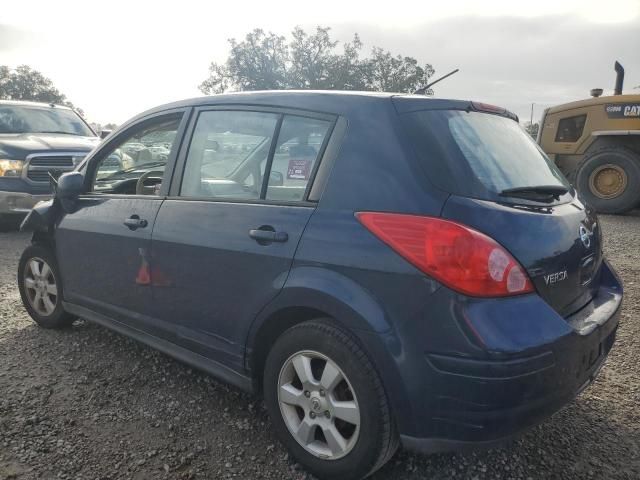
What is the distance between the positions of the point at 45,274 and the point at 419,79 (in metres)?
57.7

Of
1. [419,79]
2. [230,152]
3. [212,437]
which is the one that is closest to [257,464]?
[212,437]

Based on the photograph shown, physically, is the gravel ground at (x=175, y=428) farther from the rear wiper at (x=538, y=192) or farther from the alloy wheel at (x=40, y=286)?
the rear wiper at (x=538, y=192)

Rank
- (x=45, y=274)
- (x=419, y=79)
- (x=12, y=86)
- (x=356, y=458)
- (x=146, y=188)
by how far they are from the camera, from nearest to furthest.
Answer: (x=356, y=458) < (x=146, y=188) < (x=45, y=274) < (x=419, y=79) < (x=12, y=86)

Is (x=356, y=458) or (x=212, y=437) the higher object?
(x=356, y=458)

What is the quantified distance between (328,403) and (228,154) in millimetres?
1376

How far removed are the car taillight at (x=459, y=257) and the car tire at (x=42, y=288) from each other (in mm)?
2882

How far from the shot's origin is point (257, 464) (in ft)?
7.70

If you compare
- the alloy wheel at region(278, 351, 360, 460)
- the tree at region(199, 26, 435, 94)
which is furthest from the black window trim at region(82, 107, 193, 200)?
the tree at region(199, 26, 435, 94)

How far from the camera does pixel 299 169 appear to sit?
2350 millimetres

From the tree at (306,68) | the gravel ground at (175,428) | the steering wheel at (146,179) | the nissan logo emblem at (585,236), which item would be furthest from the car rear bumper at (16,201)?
the tree at (306,68)

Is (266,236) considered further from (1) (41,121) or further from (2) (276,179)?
(1) (41,121)

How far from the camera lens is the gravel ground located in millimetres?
2303

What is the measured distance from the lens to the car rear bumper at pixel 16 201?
6.92 metres

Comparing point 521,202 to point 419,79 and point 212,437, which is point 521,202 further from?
point 419,79
